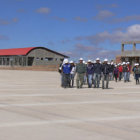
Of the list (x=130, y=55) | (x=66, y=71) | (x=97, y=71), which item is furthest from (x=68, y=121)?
(x=130, y=55)

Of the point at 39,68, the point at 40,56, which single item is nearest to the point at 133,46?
the point at 39,68

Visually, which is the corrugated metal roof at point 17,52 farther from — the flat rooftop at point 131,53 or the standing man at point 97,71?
the standing man at point 97,71

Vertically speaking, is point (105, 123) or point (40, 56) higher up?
point (40, 56)

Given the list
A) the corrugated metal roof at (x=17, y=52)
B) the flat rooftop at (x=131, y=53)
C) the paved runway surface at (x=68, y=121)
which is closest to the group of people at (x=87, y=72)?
the paved runway surface at (x=68, y=121)

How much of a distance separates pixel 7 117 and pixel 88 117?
209cm

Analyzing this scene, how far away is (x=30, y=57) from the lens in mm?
70125

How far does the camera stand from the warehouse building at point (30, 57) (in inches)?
2748

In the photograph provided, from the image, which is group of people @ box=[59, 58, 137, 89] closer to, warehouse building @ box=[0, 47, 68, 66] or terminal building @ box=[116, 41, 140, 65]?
terminal building @ box=[116, 41, 140, 65]

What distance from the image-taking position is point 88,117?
8469mm

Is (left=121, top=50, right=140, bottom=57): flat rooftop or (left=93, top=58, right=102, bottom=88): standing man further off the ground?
(left=121, top=50, right=140, bottom=57): flat rooftop

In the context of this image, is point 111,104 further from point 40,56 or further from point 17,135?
point 40,56

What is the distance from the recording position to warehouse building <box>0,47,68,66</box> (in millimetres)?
69806

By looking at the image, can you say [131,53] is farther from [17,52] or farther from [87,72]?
[87,72]

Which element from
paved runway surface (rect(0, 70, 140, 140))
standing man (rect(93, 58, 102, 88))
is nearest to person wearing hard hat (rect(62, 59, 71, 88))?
standing man (rect(93, 58, 102, 88))
